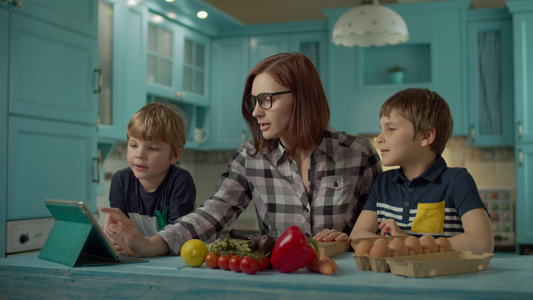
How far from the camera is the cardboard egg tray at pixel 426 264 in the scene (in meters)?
0.96

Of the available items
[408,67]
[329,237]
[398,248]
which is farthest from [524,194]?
[398,248]

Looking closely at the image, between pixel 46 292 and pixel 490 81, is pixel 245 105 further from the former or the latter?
pixel 490 81

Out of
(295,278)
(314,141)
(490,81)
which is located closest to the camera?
(295,278)

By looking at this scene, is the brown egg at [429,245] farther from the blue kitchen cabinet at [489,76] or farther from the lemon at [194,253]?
the blue kitchen cabinet at [489,76]

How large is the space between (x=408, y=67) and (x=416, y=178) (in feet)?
10.6

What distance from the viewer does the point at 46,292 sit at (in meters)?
1.15

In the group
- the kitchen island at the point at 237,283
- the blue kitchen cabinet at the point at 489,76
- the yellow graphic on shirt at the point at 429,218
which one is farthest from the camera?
the blue kitchen cabinet at the point at 489,76

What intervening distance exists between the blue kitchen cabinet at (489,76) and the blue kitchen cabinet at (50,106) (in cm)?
286

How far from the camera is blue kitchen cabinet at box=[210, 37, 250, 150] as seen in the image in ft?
16.0

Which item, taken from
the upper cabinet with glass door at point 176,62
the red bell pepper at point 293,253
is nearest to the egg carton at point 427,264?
the red bell pepper at point 293,253

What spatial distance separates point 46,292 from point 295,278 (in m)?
0.55

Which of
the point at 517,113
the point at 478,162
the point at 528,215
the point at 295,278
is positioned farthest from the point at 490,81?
the point at 295,278

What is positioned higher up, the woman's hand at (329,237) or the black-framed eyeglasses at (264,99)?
the black-framed eyeglasses at (264,99)

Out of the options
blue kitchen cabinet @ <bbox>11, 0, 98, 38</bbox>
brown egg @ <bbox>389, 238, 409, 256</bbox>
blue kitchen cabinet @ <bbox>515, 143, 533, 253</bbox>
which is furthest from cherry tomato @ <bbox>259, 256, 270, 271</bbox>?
blue kitchen cabinet @ <bbox>515, 143, 533, 253</bbox>
